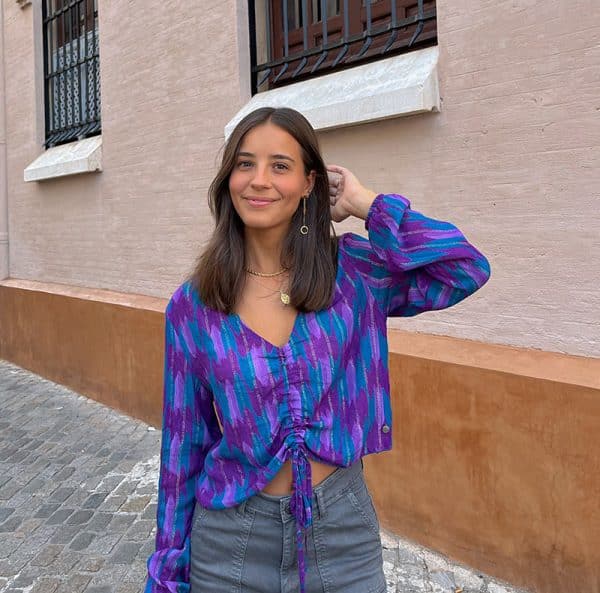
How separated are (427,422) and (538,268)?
3.10 feet

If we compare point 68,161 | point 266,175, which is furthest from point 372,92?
point 68,161

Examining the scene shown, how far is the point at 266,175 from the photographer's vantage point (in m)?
1.58

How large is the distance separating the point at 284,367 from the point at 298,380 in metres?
0.04

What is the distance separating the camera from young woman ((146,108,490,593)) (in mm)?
1543

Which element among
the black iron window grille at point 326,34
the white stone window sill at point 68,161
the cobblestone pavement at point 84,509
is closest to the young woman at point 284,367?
the cobblestone pavement at point 84,509

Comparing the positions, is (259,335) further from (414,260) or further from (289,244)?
(414,260)

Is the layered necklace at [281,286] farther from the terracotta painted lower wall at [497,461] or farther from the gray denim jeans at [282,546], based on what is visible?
the terracotta painted lower wall at [497,461]

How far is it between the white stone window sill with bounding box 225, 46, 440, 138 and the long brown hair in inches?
76.7

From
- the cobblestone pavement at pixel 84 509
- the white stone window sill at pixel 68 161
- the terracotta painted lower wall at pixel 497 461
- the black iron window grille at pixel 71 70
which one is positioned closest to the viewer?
the terracotta painted lower wall at pixel 497 461

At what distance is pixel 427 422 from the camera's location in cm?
342

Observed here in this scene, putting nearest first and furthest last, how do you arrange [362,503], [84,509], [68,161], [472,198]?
1. [362,503]
2. [472,198]
3. [84,509]
4. [68,161]

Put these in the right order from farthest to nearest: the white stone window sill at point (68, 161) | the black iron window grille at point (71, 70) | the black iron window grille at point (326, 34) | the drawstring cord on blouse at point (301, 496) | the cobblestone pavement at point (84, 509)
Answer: the black iron window grille at point (71, 70) → the white stone window sill at point (68, 161) → the black iron window grille at point (326, 34) → the cobblestone pavement at point (84, 509) → the drawstring cord on blouse at point (301, 496)

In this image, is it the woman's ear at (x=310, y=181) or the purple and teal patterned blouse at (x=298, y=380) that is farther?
the woman's ear at (x=310, y=181)

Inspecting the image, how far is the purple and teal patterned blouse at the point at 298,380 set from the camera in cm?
154
